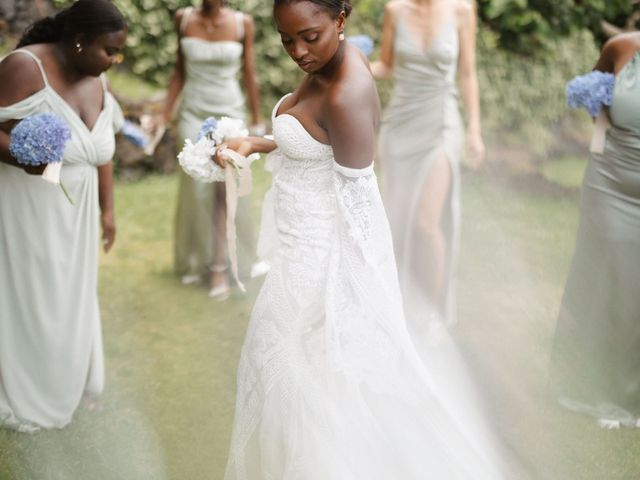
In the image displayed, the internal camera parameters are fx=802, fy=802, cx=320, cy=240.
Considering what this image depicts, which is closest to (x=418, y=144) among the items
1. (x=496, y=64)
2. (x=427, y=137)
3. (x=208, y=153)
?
(x=427, y=137)

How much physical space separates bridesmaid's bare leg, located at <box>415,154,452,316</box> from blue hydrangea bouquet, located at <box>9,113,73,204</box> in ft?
8.73

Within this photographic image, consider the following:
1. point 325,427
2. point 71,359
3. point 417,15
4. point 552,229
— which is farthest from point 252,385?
point 552,229

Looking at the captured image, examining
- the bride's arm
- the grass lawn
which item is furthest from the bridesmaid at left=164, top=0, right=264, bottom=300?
the bride's arm

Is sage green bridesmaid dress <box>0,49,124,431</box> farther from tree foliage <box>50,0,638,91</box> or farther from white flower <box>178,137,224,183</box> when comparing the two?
tree foliage <box>50,0,638,91</box>

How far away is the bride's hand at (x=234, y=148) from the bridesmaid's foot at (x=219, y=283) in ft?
10.3

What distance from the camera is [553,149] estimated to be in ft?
Result: 39.1

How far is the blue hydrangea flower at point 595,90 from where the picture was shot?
14.4 ft

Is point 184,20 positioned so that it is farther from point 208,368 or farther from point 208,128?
point 208,128

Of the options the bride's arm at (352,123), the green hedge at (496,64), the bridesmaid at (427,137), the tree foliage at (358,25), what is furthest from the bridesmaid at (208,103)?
the green hedge at (496,64)

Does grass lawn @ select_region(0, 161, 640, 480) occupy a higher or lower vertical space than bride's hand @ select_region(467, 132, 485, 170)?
lower

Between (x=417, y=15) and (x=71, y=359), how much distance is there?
323 cm

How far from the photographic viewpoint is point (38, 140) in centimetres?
377

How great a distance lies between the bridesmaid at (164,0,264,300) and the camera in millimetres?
6289

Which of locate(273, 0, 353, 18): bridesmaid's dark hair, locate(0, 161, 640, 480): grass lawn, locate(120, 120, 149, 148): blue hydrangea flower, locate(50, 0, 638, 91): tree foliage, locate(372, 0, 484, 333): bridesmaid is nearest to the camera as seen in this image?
locate(273, 0, 353, 18): bridesmaid's dark hair
